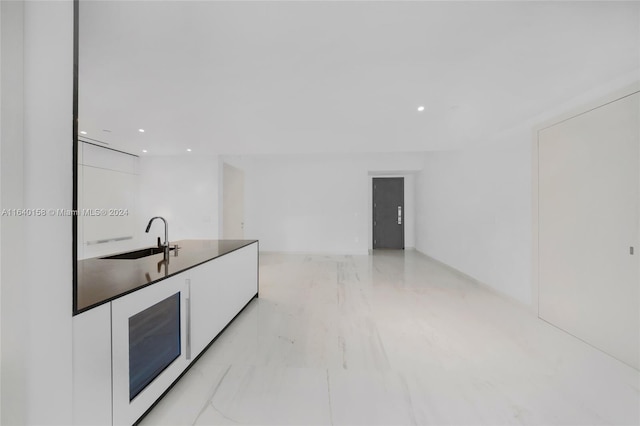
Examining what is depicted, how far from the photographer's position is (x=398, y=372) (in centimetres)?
190

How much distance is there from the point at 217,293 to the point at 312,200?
5092 millimetres

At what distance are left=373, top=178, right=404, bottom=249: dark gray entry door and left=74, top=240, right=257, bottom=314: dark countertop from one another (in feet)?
20.7

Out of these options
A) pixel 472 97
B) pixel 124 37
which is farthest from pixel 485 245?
pixel 124 37

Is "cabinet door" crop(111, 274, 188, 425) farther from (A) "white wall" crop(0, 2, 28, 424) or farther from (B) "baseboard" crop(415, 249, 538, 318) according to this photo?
(B) "baseboard" crop(415, 249, 538, 318)

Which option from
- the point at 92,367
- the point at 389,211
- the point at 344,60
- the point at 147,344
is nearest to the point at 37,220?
the point at 92,367

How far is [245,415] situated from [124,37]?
2562 mm

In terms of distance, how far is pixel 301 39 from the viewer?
165cm

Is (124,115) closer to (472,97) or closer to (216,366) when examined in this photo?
(216,366)

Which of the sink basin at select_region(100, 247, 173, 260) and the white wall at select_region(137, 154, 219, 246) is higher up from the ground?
the white wall at select_region(137, 154, 219, 246)

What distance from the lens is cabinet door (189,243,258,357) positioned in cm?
195

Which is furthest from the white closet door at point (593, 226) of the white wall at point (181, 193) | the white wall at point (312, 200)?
the white wall at point (181, 193)

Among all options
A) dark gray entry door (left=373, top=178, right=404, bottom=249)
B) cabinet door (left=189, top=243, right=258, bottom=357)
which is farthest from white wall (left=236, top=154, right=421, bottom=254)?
cabinet door (left=189, top=243, right=258, bottom=357)

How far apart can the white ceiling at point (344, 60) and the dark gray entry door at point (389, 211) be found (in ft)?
14.8

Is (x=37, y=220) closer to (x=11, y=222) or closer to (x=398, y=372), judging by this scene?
(x=11, y=222)
